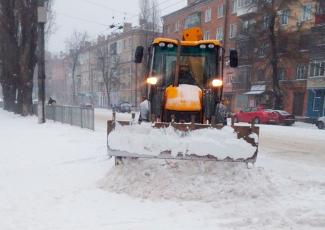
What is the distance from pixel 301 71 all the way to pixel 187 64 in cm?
2835

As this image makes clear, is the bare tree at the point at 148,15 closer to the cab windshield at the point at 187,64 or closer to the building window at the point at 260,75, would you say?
the building window at the point at 260,75

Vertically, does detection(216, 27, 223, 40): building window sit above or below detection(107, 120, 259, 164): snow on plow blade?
above

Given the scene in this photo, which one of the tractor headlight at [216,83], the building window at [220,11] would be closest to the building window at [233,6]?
the building window at [220,11]

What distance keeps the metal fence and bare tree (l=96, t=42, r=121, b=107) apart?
34978 mm

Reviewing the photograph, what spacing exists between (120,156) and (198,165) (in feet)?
4.86

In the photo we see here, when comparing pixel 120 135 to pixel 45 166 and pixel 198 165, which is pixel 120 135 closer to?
pixel 198 165

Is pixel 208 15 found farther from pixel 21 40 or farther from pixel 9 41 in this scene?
pixel 9 41

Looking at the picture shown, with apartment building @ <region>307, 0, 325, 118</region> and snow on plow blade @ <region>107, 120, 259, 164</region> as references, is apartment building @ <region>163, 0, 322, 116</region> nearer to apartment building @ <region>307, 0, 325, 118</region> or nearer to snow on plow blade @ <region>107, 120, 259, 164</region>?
apartment building @ <region>307, 0, 325, 118</region>

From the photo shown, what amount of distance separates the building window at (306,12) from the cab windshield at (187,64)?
91.0 ft

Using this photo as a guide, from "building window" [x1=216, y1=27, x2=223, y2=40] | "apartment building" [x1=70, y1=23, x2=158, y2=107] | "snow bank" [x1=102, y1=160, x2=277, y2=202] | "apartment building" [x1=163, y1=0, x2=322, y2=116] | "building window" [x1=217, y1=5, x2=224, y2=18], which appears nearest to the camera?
"snow bank" [x1=102, y1=160, x2=277, y2=202]

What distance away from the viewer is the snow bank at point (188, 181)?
6062 millimetres

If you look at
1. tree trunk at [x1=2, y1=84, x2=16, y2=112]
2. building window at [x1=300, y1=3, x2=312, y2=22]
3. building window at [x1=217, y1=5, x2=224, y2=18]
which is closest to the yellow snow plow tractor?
tree trunk at [x1=2, y1=84, x2=16, y2=112]

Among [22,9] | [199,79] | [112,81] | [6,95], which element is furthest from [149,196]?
[112,81]

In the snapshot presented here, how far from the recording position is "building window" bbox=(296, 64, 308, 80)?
33.0 metres
